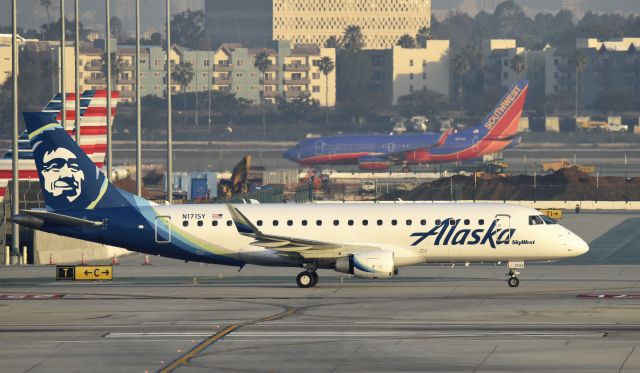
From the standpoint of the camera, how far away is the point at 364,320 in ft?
159

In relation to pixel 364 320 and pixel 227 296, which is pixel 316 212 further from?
pixel 364 320

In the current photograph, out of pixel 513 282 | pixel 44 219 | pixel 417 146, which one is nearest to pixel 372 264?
pixel 513 282

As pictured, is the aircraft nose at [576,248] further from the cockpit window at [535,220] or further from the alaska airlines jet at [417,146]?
the alaska airlines jet at [417,146]

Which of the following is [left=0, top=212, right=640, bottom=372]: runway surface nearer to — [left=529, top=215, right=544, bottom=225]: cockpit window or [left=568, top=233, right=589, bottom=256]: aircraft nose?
[left=568, top=233, right=589, bottom=256]: aircraft nose

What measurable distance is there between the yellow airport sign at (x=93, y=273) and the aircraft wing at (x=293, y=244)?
7.37 metres

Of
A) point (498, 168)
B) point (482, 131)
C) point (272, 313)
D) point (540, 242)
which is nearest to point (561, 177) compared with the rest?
point (498, 168)

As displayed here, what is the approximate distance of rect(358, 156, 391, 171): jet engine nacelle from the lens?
560 ft

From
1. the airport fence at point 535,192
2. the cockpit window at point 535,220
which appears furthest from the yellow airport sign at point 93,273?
the airport fence at point 535,192

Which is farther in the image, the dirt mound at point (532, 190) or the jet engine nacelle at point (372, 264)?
the dirt mound at point (532, 190)

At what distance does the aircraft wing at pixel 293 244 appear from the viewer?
2282 inches

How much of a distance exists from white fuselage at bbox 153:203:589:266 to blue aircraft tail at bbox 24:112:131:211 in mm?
2707

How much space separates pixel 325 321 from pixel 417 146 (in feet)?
404

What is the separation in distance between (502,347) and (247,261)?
64.1 ft

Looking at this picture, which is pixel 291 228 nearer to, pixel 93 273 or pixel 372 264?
pixel 372 264
